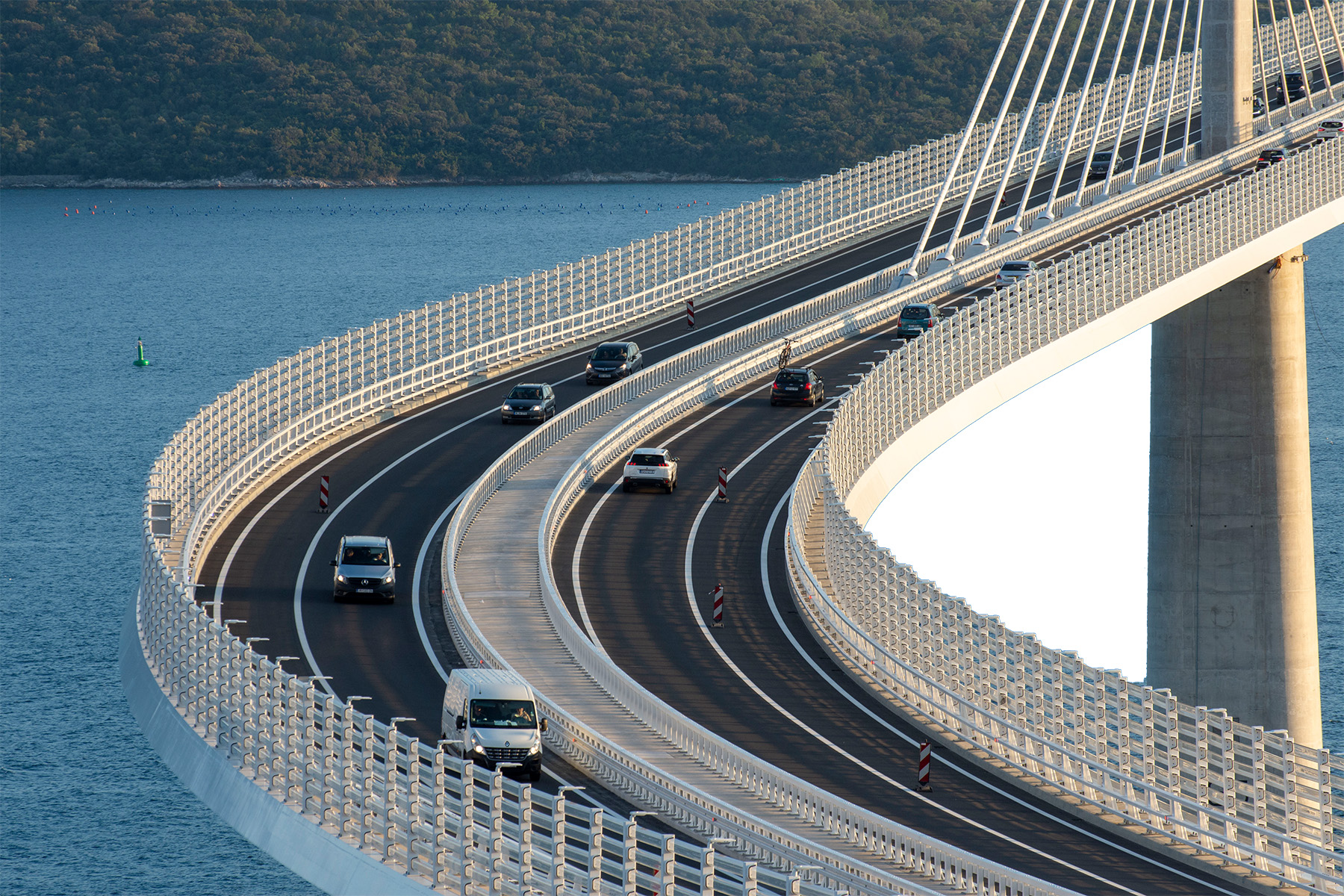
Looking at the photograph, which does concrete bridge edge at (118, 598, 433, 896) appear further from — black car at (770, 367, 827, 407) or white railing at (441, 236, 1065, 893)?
black car at (770, 367, 827, 407)

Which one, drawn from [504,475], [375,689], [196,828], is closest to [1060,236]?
[504,475]

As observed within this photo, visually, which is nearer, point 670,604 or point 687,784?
point 687,784

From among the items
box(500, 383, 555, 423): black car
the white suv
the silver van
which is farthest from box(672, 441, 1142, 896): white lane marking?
box(500, 383, 555, 423): black car

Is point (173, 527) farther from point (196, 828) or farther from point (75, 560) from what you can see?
point (75, 560)

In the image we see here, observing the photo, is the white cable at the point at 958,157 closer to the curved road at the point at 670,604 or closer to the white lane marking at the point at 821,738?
the curved road at the point at 670,604

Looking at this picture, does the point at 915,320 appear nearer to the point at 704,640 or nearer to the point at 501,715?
the point at 704,640

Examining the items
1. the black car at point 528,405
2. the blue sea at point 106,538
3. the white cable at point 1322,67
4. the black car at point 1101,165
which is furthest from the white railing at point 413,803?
the white cable at point 1322,67

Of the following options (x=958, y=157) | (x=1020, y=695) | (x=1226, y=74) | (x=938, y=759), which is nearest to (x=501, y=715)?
(x=938, y=759)
